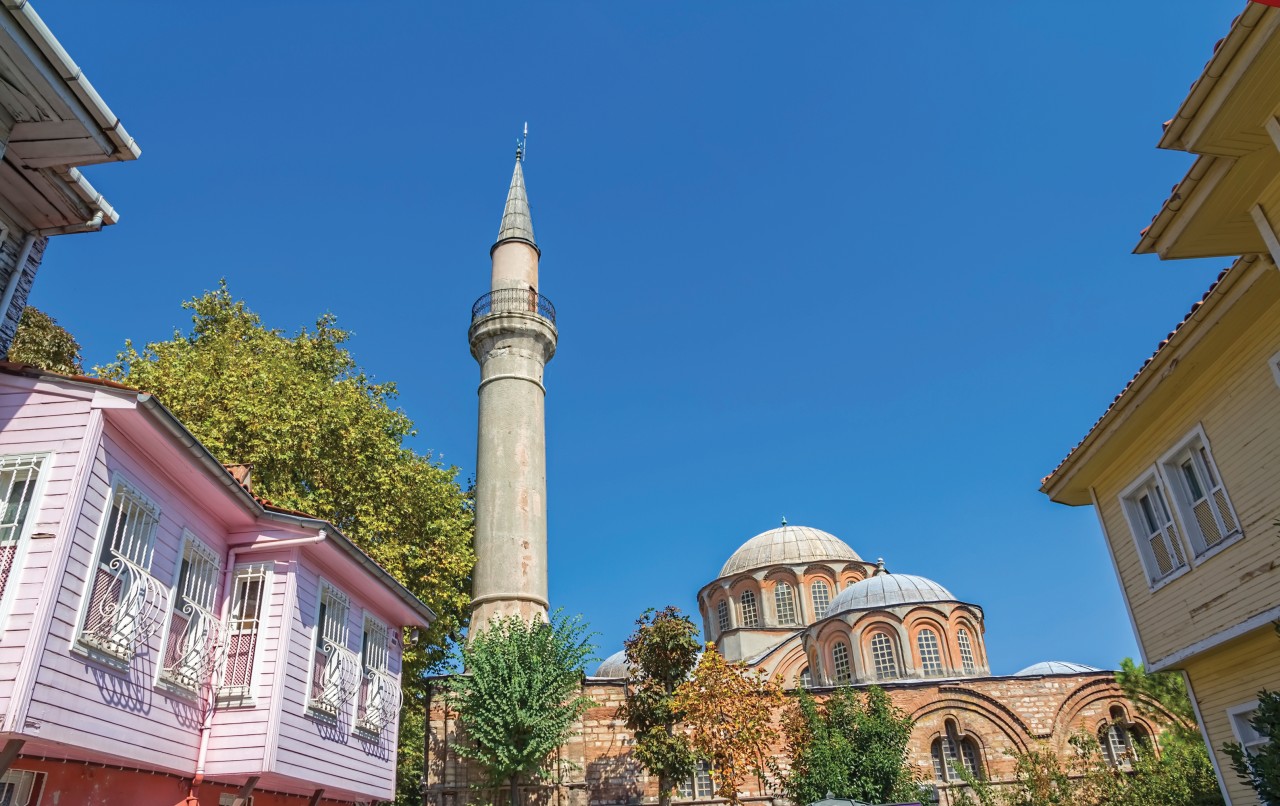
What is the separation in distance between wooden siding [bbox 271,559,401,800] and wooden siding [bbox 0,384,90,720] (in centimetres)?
310

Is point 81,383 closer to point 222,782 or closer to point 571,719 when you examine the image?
point 222,782

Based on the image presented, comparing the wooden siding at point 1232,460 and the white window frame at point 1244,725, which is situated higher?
the wooden siding at point 1232,460

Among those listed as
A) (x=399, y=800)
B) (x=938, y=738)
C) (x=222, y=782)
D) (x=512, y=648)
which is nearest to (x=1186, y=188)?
(x=222, y=782)

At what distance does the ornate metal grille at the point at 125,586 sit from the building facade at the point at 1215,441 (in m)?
9.27

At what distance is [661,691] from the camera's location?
2105 cm

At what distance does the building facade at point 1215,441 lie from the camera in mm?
6988

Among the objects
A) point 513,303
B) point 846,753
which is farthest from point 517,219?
point 846,753

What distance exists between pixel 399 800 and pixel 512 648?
14232 mm

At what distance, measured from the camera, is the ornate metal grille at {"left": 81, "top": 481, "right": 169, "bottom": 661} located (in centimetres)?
744

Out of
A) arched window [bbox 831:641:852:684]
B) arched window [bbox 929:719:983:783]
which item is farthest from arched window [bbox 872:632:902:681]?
arched window [bbox 929:719:983:783]


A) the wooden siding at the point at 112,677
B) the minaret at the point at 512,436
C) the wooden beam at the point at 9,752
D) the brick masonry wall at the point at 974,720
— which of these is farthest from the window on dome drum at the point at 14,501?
the brick masonry wall at the point at 974,720

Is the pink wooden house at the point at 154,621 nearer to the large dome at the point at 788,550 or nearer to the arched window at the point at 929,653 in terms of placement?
the arched window at the point at 929,653

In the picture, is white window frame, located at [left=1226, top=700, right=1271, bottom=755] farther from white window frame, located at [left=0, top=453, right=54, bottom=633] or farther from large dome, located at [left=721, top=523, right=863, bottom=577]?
large dome, located at [left=721, top=523, right=863, bottom=577]

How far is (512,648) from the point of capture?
19.1 metres
